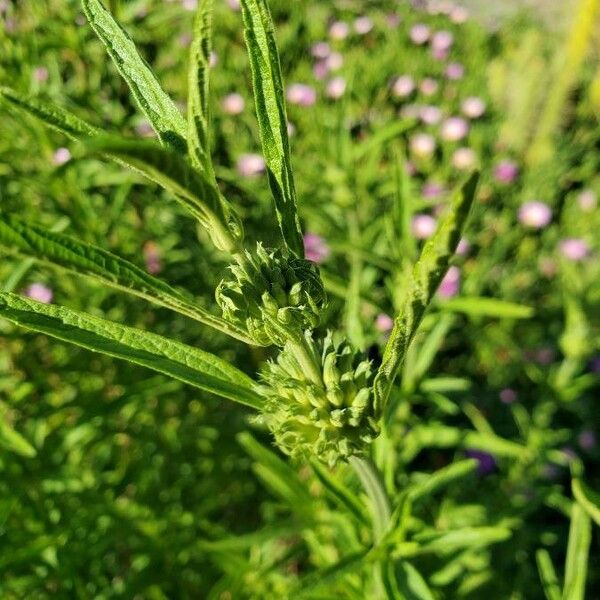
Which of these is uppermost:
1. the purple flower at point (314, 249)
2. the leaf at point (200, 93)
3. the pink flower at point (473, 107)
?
the pink flower at point (473, 107)

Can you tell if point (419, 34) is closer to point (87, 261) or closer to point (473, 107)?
point (473, 107)

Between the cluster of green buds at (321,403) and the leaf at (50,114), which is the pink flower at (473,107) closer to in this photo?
the cluster of green buds at (321,403)

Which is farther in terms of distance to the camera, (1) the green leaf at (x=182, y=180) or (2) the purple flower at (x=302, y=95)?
(2) the purple flower at (x=302, y=95)

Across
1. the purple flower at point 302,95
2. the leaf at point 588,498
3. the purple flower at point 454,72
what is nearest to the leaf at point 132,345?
the leaf at point 588,498

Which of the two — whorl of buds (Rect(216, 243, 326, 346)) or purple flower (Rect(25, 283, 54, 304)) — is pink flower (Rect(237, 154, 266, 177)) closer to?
purple flower (Rect(25, 283, 54, 304))

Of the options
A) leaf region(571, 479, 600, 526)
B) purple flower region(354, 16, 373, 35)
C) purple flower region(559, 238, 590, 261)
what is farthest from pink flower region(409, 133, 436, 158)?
leaf region(571, 479, 600, 526)

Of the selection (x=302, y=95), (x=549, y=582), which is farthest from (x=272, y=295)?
(x=302, y=95)
